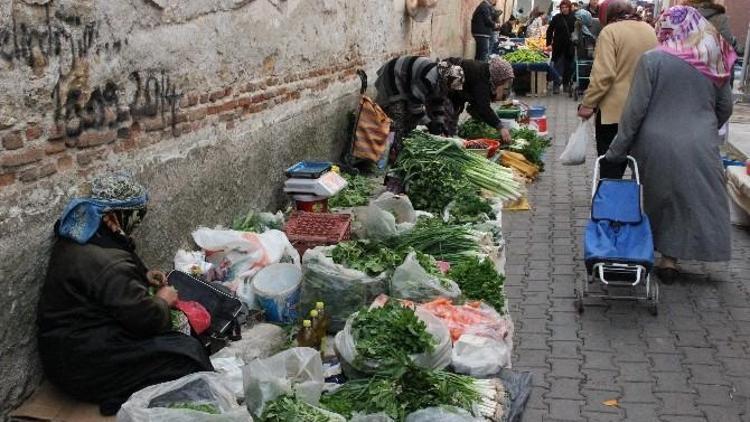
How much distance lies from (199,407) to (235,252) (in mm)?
2341

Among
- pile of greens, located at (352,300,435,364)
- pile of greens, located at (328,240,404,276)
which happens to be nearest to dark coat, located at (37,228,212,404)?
pile of greens, located at (352,300,435,364)

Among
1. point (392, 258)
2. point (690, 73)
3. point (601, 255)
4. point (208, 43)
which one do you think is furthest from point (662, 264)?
point (208, 43)

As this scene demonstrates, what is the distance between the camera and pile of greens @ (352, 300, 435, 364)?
4625mm

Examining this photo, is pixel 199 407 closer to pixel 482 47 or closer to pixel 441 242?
pixel 441 242

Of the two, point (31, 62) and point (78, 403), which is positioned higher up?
point (31, 62)

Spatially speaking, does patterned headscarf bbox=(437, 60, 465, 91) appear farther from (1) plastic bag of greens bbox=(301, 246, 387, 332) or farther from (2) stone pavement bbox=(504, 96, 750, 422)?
(1) plastic bag of greens bbox=(301, 246, 387, 332)

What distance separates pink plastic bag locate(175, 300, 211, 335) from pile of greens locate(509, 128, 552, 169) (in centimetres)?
663

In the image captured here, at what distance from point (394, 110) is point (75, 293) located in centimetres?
648

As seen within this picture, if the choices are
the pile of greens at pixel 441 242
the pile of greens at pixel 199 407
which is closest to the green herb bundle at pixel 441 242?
the pile of greens at pixel 441 242

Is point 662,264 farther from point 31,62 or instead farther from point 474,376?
point 31,62

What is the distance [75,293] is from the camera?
13.8ft

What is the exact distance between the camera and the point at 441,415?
4.20 m

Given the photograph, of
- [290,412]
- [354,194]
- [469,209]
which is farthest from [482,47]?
[290,412]

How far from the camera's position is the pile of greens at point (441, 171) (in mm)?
8391
